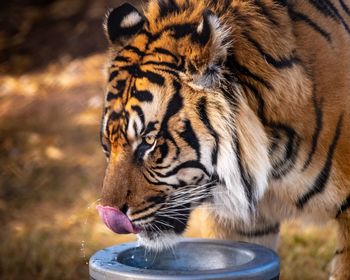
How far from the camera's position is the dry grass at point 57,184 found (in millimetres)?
4988

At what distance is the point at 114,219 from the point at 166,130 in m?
0.30

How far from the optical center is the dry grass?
4.99m

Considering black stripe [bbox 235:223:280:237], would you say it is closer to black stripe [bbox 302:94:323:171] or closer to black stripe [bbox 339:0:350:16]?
black stripe [bbox 302:94:323:171]

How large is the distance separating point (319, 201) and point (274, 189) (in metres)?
0.15

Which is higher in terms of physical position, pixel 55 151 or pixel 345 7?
pixel 345 7

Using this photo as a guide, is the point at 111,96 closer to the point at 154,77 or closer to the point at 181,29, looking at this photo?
the point at 154,77

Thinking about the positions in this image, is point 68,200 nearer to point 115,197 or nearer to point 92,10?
point 92,10

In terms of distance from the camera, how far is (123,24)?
289 cm

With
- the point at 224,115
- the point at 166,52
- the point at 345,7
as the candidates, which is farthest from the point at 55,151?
the point at 224,115

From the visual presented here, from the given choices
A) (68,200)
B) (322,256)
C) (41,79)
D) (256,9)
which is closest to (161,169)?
(256,9)

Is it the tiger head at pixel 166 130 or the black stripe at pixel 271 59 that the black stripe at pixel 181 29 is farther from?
the black stripe at pixel 271 59

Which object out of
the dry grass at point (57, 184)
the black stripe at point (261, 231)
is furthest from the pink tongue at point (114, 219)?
the dry grass at point (57, 184)

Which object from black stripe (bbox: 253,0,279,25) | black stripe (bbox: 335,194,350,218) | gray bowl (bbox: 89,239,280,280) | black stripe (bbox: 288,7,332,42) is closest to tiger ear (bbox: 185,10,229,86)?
black stripe (bbox: 253,0,279,25)

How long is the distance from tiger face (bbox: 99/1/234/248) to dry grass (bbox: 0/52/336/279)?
1.77 m
